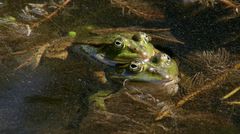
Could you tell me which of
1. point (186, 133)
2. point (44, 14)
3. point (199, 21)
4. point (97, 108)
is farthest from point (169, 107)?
point (44, 14)

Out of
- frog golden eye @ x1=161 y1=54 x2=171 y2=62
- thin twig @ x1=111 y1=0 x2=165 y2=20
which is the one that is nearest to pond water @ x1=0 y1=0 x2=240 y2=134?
thin twig @ x1=111 y1=0 x2=165 y2=20

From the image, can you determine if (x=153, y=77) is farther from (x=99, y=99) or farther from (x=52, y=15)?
(x=52, y=15)

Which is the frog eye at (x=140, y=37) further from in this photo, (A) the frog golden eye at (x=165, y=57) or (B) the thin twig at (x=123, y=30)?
(B) the thin twig at (x=123, y=30)

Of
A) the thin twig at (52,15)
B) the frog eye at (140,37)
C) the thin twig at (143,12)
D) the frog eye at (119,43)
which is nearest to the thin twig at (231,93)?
the frog eye at (140,37)

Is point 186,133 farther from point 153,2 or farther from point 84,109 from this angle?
point 153,2

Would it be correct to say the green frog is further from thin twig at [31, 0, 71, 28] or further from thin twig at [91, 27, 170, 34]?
thin twig at [31, 0, 71, 28]

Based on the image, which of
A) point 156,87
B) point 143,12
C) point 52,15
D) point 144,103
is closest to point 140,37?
point 156,87
